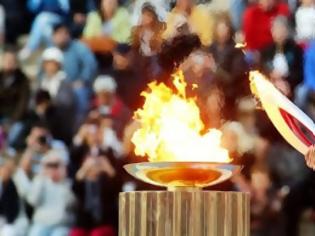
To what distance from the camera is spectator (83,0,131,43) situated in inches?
169

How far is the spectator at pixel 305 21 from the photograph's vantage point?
4.07 metres

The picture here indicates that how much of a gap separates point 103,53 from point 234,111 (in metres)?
0.78

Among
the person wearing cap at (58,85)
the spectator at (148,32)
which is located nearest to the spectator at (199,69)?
the spectator at (148,32)

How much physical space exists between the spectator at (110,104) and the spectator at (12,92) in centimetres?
38

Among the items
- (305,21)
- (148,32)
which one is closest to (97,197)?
(148,32)

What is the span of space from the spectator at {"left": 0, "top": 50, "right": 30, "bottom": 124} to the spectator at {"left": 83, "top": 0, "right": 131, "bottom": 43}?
1.30 feet

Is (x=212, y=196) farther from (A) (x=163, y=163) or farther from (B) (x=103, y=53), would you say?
(B) (x=103, y=53)

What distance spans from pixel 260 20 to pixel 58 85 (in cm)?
104

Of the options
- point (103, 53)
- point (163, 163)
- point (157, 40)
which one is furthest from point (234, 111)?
point (163, 163)

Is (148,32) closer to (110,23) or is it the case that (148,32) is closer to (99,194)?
(110,23)

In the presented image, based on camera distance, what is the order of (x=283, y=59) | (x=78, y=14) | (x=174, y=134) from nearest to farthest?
1. (x=174, y=134)
2. (x=283, y=59)
3. (x=78, y=14)

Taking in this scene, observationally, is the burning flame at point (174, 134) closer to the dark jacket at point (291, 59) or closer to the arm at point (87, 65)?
Answer: the dark jacket at point (291, 59)

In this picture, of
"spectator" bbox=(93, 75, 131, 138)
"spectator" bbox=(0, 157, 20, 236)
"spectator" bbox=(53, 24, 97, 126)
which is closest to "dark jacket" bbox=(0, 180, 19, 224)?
"spectator" bbox=(0, 157, 20, 236)

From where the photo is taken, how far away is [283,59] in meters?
4.07
